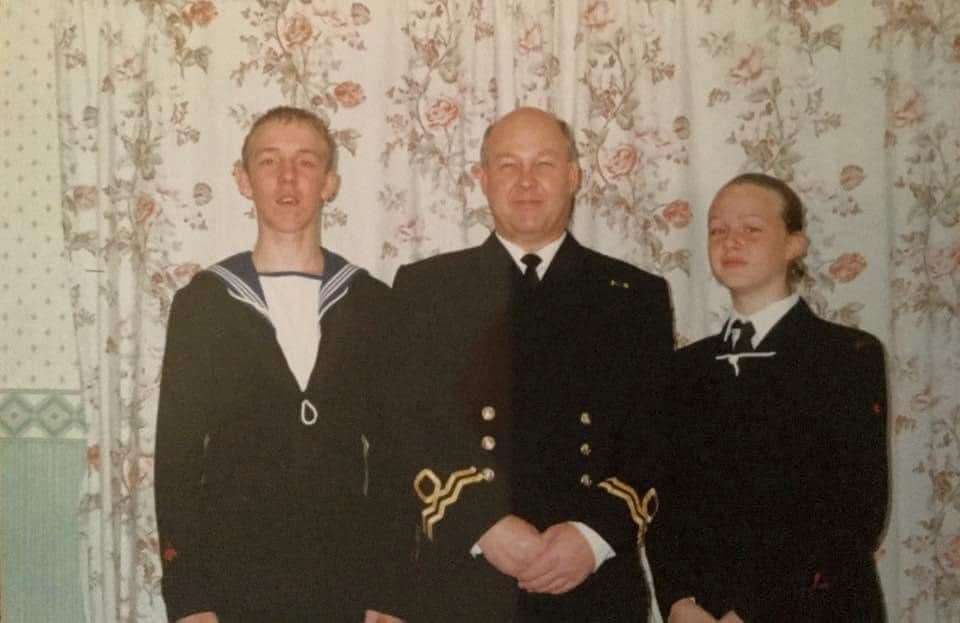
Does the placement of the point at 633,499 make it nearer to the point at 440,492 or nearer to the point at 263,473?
the point at 440,492

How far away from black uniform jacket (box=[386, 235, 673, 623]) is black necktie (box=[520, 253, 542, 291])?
0.6 inches

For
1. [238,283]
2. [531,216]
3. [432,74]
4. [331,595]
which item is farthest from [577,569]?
[432,74]

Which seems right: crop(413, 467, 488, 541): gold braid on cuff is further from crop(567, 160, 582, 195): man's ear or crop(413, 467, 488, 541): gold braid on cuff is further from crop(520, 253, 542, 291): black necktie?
crop(567, 160, 582, 195): man's ear

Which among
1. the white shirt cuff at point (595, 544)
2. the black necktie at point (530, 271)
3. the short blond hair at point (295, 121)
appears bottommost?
the white shirt cuff at point (595, 544)

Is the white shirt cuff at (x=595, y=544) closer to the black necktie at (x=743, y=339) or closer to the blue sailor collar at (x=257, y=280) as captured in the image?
the black necktie at (x=743, y=339)

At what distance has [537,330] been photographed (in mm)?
1588

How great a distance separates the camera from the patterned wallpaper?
1987mm

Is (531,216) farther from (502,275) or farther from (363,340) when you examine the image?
(363,340)

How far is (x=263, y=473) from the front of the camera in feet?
5.49

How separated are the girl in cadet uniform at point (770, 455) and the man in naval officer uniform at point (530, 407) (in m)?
0.10

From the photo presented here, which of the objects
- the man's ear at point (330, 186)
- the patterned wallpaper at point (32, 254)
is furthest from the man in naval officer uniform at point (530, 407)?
the patterned wallpaper at point (32, 254)

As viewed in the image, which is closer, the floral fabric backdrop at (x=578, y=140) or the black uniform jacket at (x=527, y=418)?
the black uniform jacket at (x=527, y=418)

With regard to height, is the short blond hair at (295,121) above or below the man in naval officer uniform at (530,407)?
above

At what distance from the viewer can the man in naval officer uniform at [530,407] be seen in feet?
4.97
